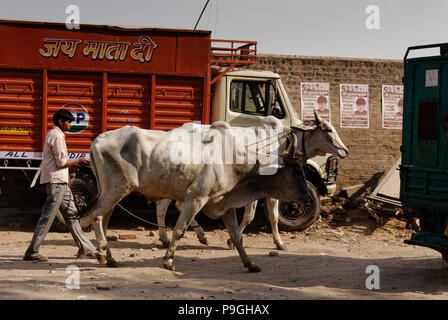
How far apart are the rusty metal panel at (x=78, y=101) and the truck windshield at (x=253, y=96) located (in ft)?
6.87

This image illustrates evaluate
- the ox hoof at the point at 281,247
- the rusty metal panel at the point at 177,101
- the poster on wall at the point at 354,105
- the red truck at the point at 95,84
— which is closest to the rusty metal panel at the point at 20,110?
the red truck at the point at 95,84

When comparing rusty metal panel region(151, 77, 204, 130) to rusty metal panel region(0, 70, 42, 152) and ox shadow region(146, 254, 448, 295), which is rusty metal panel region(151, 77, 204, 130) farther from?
ox shadow region(146, 254, 448, 295)

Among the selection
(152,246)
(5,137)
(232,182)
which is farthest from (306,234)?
(5,137)

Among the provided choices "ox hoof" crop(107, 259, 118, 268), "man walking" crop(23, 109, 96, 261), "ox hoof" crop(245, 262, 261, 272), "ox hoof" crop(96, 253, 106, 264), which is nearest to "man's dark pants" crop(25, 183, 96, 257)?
"man walking" crop(23, 109, 96, 261)

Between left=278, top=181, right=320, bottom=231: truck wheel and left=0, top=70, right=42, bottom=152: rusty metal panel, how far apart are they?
3994 mm

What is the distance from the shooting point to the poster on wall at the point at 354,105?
12.7 m

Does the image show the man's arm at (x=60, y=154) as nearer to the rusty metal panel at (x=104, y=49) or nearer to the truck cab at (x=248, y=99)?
the rusty metal panel at (x=104, y=49)

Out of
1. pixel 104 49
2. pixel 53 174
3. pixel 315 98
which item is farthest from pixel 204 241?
pixel 315 98

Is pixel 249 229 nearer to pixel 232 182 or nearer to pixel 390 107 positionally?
pixel 232 182

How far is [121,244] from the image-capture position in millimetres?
8750

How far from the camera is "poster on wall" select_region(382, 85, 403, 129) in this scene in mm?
12844

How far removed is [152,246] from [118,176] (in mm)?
2081

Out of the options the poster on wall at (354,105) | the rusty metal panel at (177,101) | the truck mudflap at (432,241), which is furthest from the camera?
the poster on wall at (354,105)

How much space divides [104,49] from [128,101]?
2.80 feet
